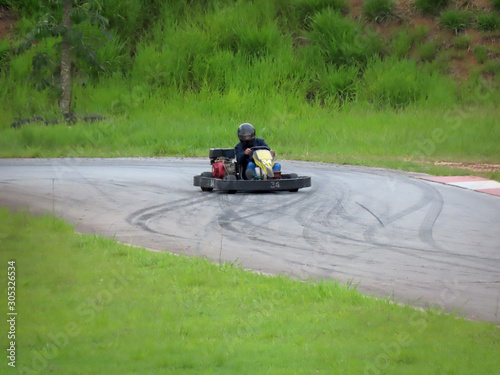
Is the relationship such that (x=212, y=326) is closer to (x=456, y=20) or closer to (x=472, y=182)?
(x=472, y=182)

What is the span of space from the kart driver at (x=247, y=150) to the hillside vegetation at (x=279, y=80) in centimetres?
593

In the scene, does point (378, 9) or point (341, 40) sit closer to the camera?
point (341, 40)

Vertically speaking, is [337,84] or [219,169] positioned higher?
[337,84]

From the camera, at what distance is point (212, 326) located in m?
5.29

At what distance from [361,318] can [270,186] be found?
23.5 ft

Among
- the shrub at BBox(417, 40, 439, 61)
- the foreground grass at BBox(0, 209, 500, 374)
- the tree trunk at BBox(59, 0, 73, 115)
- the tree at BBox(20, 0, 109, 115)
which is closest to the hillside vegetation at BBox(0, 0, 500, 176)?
the shrub at BBox(417, 40, 439, 61)

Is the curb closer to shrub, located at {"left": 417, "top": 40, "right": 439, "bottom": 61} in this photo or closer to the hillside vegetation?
the hillside vegetation

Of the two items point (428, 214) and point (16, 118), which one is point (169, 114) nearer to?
point (16, 118)

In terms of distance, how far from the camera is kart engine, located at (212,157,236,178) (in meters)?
13.1

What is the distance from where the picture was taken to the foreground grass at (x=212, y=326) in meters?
4.59

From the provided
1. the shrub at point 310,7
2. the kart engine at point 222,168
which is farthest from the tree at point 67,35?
the kart engine at point 222,168

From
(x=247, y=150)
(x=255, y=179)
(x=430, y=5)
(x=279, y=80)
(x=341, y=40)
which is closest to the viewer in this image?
(x=247, y=150)

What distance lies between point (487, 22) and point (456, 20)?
47.5 inches

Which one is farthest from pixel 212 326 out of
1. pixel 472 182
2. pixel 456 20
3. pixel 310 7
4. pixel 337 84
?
pixel 310 7
